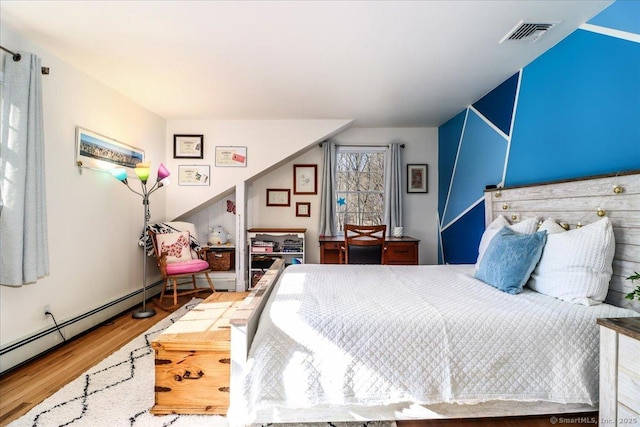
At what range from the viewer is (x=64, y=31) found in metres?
2.09

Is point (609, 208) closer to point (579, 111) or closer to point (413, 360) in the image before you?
point (579, 111)

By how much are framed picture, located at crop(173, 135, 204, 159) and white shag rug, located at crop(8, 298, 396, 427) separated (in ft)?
8.79

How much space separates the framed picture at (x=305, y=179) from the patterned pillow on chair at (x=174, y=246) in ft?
5.50

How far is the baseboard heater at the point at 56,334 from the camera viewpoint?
2047mm

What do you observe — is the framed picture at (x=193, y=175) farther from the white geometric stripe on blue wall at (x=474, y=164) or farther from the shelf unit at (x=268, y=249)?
the white geometric stripe on blue wall at (x=474, y=164)

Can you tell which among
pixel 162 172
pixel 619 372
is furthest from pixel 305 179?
pixel 619 372

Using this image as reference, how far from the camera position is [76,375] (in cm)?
198

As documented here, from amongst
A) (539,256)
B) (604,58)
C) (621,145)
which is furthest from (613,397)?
(604,58)

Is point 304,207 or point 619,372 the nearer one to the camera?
point 619,372

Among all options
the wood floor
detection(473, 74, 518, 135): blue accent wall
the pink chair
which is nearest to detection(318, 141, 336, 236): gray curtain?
the pink chair

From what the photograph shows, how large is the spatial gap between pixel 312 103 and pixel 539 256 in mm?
2611

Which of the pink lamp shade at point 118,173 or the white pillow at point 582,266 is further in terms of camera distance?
the pink lamp shade at point 118,173

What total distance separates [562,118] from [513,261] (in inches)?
47.3

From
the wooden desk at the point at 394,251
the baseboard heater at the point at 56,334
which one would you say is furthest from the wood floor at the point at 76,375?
the wooden desk at the point at 394,251
